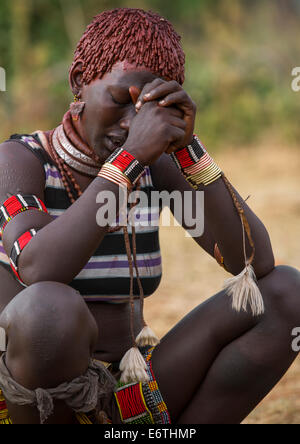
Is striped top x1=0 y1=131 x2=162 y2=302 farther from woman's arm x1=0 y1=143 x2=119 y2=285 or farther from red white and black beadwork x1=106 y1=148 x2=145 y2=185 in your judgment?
red white and black beadwork x1=106 y1=148 x2=145 y2=185

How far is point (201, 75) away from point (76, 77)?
27.8 feet

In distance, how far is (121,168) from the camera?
224cm

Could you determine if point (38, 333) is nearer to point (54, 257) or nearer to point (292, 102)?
point (54, 257)

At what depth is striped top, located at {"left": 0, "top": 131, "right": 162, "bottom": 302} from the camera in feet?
8.32

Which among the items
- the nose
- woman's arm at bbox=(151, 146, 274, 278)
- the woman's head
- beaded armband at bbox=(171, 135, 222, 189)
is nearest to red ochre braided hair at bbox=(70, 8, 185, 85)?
the woman's head

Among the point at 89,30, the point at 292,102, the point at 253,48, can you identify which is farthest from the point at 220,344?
the point at 253,48

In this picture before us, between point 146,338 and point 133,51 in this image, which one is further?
point 146,338

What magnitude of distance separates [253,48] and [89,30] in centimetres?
→ 983

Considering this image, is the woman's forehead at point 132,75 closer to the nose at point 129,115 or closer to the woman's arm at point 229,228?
the nose at point 129,115

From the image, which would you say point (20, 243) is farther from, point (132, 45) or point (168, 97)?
point (132, 45)

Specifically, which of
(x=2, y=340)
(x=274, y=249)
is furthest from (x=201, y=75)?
(x=2, y=340)

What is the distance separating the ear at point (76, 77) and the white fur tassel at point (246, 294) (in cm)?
90

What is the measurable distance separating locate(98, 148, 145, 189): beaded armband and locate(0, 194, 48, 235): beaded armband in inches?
10.0

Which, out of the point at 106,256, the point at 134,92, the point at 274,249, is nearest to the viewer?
the point at 134,92
